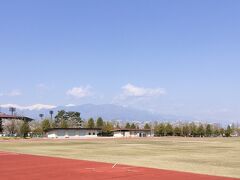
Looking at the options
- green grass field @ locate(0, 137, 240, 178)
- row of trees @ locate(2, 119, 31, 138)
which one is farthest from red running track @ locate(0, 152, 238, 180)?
row of trees @ locate(2, 119, 31, 138)

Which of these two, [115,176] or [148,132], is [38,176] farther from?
[148,132]

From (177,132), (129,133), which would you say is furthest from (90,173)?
(177,132)

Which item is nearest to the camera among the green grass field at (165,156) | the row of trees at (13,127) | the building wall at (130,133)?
the green grass field at (165,156)

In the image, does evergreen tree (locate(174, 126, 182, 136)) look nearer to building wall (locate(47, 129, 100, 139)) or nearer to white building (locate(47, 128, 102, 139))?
white building (locate(47, 128, 102, 139))

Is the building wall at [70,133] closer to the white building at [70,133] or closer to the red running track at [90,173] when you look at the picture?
the white building at [70,133]

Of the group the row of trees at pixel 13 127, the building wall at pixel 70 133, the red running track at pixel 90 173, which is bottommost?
the red running track at pixel 90 173

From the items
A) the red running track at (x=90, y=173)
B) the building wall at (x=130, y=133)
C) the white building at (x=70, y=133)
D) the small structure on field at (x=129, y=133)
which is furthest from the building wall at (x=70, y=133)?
the red running track at (x=90, y=173)

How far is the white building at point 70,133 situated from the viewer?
132 m

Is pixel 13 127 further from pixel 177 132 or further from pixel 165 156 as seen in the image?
pixel 165 156

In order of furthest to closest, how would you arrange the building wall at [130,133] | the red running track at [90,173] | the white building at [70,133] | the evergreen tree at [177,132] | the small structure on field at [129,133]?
the evergreen tree at [177,132] → the small structure on field at [129,133] → the building wall at [130,133] → the white building at [70,133] → the red running track at [90,173]

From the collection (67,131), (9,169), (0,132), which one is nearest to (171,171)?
(9,169)

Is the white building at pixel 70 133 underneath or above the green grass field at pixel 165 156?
above

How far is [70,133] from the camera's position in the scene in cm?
13712

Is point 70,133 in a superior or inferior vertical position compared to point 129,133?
inferior
